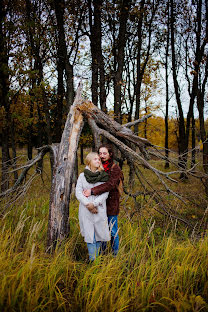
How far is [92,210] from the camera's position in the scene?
2.79 m

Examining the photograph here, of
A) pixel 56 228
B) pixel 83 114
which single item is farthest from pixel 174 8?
pixel 56 228

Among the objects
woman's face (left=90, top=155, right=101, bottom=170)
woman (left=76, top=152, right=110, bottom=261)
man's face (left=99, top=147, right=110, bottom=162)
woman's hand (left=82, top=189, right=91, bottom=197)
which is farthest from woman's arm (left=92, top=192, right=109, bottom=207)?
man's face (left=99, top=147, right=110, bottom=162)

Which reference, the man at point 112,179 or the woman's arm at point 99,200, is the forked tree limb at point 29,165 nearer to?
the man at point 112,179

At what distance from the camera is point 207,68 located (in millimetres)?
9328

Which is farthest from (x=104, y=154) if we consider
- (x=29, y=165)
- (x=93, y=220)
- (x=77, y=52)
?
(x=77, y=52)

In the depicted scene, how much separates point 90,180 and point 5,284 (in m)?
1.52

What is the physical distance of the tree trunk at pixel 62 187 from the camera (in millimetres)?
2949

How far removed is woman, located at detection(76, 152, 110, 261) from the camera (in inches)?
111

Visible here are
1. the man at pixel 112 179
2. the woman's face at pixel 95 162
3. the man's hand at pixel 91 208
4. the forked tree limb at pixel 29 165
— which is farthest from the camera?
the forked tree limb at pixel 29 165

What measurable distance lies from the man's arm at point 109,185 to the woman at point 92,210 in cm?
7

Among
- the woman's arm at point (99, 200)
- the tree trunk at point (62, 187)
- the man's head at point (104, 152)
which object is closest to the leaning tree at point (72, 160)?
the tree trunk at point (62, 187)

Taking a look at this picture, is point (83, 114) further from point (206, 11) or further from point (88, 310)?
point (206, 11)

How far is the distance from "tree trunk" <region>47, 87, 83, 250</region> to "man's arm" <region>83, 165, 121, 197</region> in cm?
39

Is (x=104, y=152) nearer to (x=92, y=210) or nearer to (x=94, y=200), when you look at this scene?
(x=94, y=200)
